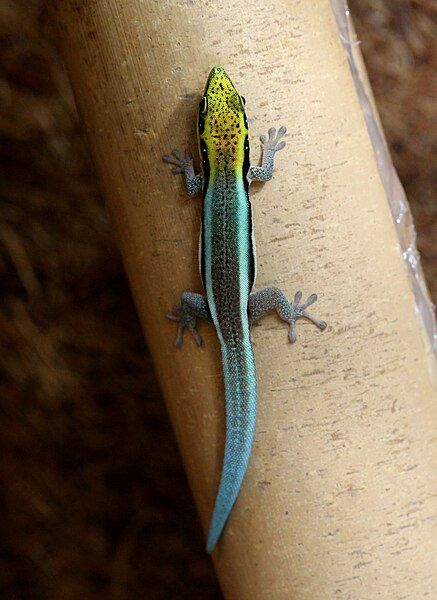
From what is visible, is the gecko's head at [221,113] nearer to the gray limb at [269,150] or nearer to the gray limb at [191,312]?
the gray limb at [269,150]

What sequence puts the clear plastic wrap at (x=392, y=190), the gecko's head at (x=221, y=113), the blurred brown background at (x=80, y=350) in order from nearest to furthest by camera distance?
the gecko's head at (x=221, y=113), the clear plastic wrap at (x=392, y=190), the blurred brown background at (x=80, y=350)

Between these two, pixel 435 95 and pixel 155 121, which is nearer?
pixel 155 121

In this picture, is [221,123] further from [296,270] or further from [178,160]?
[296,270]

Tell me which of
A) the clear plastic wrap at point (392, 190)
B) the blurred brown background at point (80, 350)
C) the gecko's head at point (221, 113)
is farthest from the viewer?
the blurred brown background at point (80, 350)

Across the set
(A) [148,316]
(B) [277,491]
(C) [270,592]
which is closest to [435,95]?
(A) [148,316]

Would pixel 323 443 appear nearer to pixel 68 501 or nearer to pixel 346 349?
pixel 346 349

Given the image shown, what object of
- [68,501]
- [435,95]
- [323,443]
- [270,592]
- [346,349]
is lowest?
[68,501]

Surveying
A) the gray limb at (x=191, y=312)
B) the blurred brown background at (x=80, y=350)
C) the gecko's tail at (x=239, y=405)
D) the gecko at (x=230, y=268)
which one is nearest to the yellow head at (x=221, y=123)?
the gecko at (x=230, y=268)
